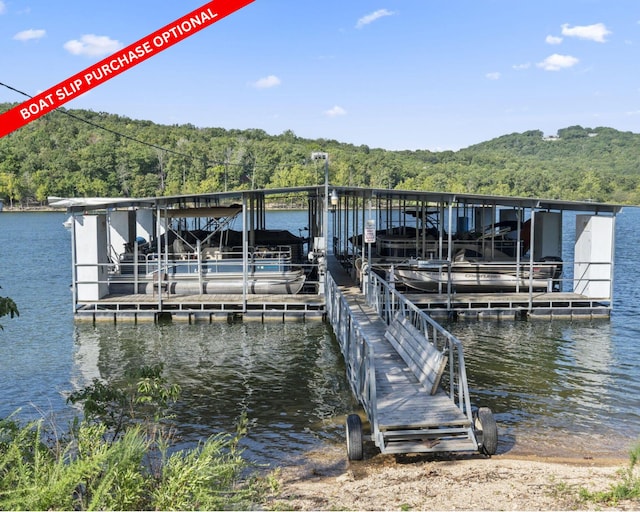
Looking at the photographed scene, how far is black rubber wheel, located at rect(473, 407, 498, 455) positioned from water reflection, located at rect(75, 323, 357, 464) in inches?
86.7

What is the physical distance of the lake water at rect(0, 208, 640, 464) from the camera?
1018 centimetres

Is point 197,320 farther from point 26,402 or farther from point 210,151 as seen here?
point 210,151

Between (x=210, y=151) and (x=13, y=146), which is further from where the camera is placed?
(x=210, y=151)

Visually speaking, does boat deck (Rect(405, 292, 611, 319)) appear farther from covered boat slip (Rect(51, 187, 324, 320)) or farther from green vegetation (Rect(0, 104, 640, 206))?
green vegetation (Rect(0, 104, 640, 206))

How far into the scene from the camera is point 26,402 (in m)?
11.9

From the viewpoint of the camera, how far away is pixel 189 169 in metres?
109

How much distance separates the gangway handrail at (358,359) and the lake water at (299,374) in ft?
2.31

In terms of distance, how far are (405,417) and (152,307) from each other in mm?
11603

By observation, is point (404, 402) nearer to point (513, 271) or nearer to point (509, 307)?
point (509, 307)

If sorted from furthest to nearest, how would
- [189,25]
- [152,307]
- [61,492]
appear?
[152,307], [61,492], [189,25]

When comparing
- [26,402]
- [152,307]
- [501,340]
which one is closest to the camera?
[26,402]

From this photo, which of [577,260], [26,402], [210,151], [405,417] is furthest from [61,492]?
[210,151]

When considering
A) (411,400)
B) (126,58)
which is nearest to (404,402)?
(411,400)

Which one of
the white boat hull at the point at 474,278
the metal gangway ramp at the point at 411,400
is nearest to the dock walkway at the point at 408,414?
the metal gangway ramp at the point at 411,400
